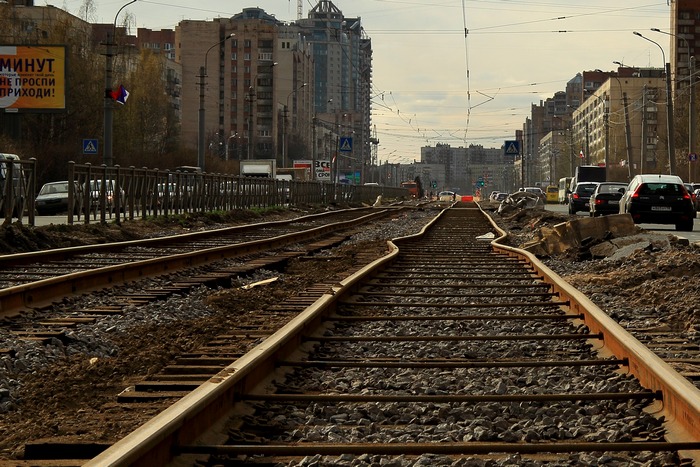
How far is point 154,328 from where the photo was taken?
8.54 metres

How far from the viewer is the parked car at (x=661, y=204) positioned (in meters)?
29.8

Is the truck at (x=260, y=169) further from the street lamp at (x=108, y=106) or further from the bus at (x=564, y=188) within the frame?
the street lamp at (x=108, y=106)

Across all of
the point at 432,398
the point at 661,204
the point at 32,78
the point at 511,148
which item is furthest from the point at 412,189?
the point at 432,398

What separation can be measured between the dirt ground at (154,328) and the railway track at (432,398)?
19.9 inches

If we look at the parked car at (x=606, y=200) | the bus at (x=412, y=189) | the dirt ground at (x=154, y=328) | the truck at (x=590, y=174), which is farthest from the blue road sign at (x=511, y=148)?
the dirt ground at (x=154, y=328)

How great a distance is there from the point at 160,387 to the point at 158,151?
77955 millimetres

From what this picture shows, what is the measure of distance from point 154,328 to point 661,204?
23.4 metres

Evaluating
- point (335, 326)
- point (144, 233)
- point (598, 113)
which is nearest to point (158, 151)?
point (144, 233)

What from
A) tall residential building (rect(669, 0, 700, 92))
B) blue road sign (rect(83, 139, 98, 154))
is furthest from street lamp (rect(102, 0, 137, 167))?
tall residential building (rect(669, 0, 700, 92))

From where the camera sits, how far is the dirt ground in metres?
4.89

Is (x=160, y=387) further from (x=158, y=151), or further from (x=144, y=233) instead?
(x=158, y=151)

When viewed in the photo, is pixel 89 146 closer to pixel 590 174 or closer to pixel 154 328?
pixel 154 328

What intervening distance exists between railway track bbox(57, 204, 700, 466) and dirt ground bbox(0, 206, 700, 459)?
51 centimetres

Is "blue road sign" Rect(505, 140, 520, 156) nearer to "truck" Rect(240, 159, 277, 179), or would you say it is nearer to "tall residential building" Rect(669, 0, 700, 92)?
"truck" Rect(240, 159, 277, 179)
